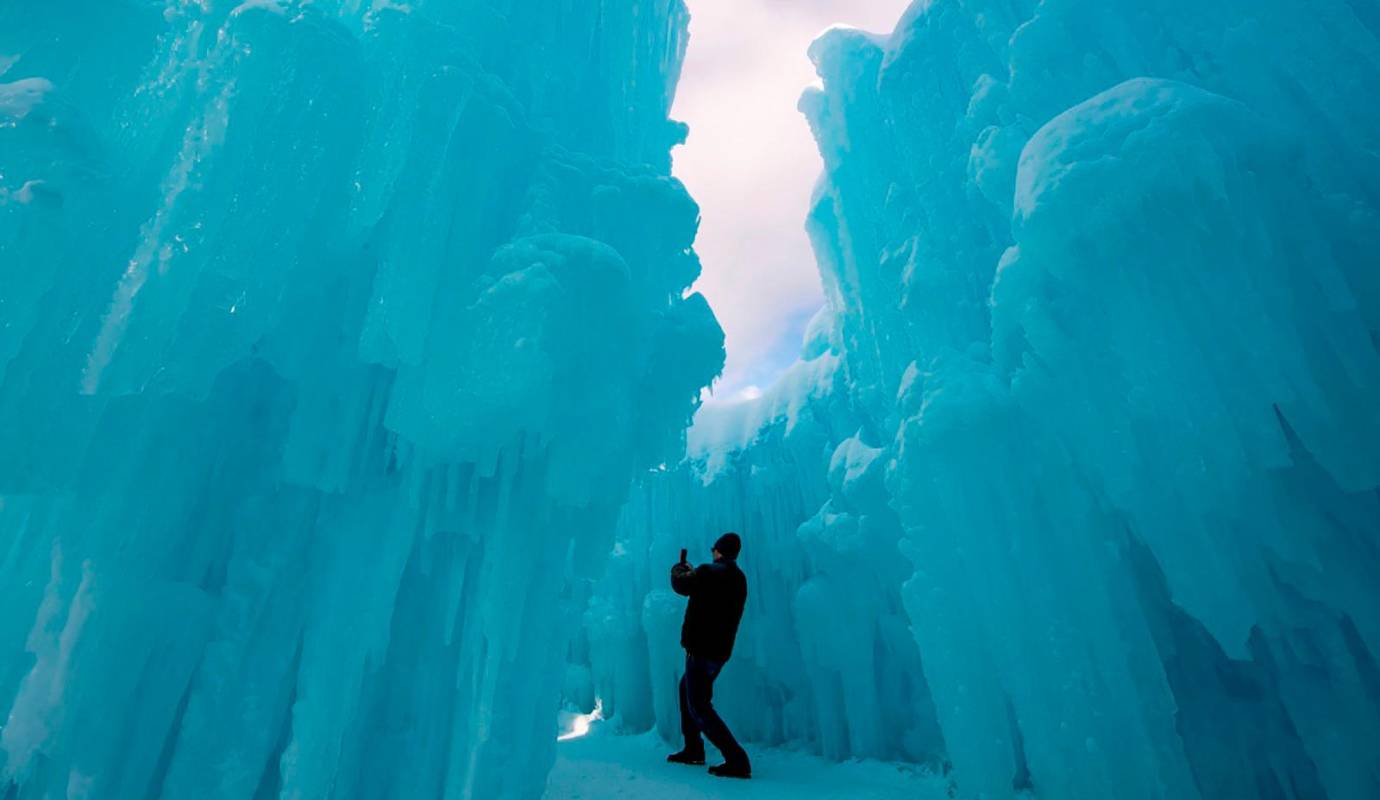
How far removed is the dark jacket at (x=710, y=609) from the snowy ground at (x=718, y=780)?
3.97ft

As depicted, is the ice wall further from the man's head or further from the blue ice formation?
the blue ice formation

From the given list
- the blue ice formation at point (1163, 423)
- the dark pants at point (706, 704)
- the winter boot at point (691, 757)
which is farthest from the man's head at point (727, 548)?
the winter boot at point (691, 757)

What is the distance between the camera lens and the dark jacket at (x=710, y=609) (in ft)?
20.1


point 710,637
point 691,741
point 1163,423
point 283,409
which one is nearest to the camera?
point 1163,423

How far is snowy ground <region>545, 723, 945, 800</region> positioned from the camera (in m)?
5.79

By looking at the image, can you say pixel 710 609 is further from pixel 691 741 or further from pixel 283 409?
pixel 283 409

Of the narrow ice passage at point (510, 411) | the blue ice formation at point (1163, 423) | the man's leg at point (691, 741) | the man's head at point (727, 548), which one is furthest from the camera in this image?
the man's leg at point (691, 741)

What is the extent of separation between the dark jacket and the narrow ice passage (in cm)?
126

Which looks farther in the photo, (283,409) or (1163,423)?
(283,409)

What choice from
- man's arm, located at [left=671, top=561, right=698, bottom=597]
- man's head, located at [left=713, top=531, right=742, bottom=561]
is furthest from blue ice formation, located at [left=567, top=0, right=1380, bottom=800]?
man's arm, located at [left=671, top=561, right=698, bottom=597]

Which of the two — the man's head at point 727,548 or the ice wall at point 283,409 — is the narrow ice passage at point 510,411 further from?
the man's head at point 727,548

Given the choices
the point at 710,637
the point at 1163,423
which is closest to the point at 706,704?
A: the point at 710,637

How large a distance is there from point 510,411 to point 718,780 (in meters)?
4.50

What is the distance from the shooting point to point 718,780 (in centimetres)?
618
